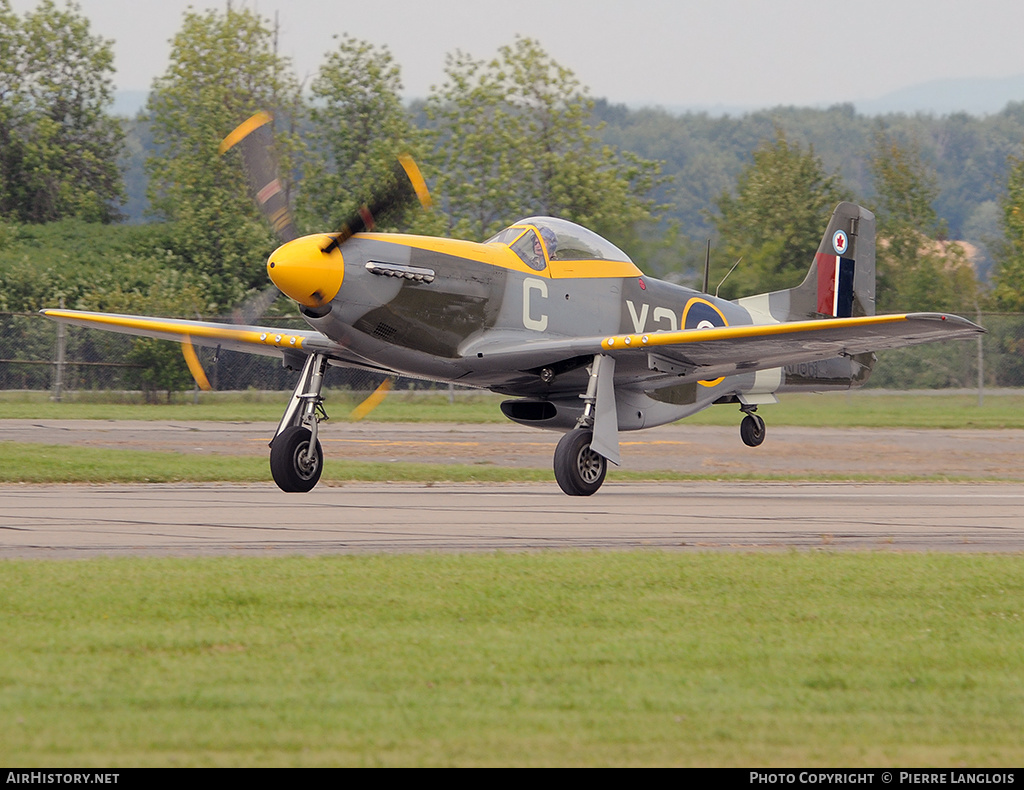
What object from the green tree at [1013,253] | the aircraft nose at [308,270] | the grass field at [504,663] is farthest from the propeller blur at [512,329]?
the green tree at [1013,253]

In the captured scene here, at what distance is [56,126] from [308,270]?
4794 cm

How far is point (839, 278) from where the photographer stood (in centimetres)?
2144

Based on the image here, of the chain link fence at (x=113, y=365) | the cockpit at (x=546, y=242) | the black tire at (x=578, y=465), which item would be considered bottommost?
the black tire at (x=578, y=465)

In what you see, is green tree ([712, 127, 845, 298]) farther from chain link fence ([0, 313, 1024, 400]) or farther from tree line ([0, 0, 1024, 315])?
chain link fence ([0, 313, 1024, 400])

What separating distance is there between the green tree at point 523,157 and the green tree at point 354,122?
1885 millimetres

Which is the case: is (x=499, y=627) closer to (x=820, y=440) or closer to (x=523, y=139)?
(x=820, y=440)

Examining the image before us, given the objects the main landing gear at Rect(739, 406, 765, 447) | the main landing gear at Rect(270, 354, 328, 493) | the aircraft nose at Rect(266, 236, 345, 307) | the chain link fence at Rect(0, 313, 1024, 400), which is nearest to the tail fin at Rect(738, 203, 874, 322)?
the main landing gear at Rect(739, 406, 765, 447)

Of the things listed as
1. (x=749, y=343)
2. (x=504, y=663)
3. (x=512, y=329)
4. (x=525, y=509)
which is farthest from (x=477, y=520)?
(x=504, y=663)

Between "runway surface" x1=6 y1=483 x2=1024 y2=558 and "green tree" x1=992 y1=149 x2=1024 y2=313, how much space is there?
33394 millimetres

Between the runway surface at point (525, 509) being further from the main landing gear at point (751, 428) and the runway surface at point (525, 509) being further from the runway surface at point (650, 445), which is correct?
→ the main landing gear at point (751, 428)

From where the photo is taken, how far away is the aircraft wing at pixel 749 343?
13.8 m

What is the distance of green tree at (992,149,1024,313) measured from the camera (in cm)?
4744

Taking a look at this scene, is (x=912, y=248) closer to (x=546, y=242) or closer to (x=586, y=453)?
(x=546, y=242)

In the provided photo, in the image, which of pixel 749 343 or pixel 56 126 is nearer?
pixel 749 343
